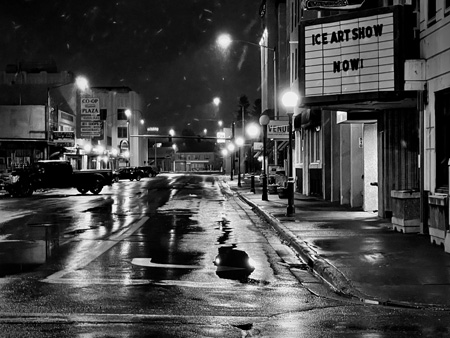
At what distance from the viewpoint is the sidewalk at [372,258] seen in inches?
381

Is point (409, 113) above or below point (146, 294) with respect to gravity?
above

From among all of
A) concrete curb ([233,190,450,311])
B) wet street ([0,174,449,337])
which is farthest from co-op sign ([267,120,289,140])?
concrete curb ([233,190,450,311])

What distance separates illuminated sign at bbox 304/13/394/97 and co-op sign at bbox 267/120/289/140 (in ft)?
58.4

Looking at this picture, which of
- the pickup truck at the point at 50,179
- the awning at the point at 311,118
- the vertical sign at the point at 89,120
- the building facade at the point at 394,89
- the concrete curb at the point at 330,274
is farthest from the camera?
the vertical sign at the point at 89,120

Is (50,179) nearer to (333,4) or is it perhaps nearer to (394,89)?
(333,4)

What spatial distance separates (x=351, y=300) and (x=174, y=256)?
16.4ft

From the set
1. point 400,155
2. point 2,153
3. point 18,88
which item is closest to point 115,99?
point 18,88

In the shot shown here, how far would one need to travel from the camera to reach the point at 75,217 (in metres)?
23.6

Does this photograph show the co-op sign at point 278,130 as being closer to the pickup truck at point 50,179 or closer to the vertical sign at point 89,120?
the pickup truck at point 50,179

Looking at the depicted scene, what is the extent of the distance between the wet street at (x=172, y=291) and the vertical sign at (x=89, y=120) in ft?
139

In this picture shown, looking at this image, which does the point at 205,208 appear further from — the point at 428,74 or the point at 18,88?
the point at 18,88

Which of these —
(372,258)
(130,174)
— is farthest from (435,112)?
(130,174)

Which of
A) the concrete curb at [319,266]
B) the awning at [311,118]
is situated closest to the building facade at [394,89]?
the concrete curb at [319,266]

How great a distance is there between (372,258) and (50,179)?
2974 centimetres
